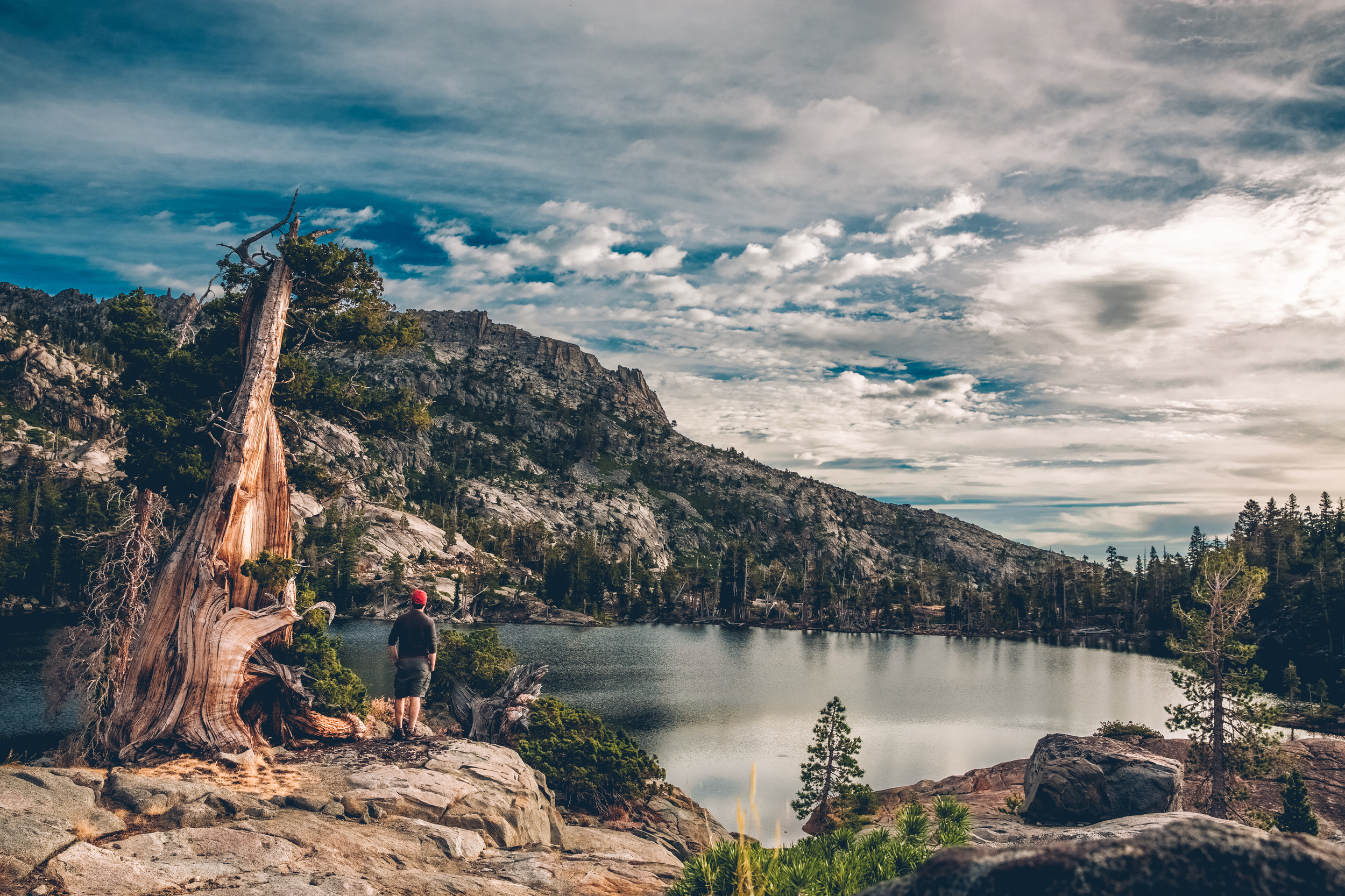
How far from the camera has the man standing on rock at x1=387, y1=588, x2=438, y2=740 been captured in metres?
15.5

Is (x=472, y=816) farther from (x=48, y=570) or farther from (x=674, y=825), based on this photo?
(x=48, y=570)

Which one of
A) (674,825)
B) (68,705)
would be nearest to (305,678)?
(674,825)

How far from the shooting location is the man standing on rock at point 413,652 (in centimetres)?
1550

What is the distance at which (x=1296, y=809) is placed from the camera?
22422mm

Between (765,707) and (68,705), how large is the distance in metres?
41.8

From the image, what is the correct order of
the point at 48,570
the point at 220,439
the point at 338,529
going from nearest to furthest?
the point at 220,439
the point at 48,570
the point at 338,529

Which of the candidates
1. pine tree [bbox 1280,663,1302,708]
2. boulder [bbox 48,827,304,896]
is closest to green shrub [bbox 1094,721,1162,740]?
pine tree [bbox 1280,663,1302,708]

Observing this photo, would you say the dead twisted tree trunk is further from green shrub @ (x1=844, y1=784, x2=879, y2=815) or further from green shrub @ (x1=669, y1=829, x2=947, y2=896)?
green shrub @ (x1=844, y1=784, x2=879, y2=815)

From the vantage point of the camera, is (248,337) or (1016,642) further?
(1016,642)

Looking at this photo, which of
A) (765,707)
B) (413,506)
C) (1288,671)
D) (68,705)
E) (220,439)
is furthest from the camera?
(413,506)

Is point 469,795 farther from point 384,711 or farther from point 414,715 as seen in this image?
point 384,711

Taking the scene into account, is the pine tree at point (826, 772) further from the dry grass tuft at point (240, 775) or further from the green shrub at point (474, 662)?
the dry grass tuft at point (240, 775)

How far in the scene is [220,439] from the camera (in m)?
19.3

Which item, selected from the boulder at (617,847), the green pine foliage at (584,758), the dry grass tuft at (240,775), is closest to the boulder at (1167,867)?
the boulder at (617,847)
